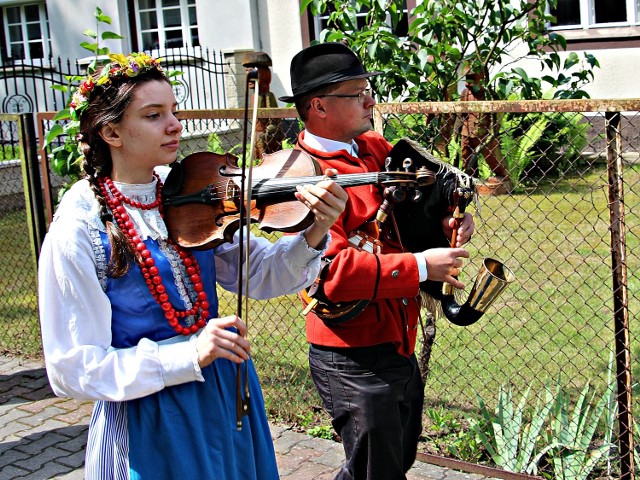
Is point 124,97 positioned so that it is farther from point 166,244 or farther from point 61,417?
point 61,417

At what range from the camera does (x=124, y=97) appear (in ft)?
8.02

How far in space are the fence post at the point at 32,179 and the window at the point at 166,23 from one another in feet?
30.8

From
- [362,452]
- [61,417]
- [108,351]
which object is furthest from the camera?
[61,417]

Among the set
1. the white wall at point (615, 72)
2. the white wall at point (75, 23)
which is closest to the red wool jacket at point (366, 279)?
the white wall at point (615, 72)

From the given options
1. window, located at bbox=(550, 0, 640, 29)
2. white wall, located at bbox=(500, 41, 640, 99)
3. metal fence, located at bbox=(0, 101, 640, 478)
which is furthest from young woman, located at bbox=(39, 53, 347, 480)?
window, located at bbox=(550, 0, 640, 29)

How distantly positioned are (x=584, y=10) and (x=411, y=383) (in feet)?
31.9

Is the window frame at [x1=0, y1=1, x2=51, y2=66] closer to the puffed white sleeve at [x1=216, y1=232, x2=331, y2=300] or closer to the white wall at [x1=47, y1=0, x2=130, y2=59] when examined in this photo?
the white wall at [x1=47, y1=0, x2=130, y2=59]

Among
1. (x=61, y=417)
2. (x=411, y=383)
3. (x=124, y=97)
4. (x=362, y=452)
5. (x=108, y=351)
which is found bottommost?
(x=61, y=417)

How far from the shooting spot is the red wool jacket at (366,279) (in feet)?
10.3

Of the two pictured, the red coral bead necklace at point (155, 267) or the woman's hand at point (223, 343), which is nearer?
the woman's hand at point (223, 343)

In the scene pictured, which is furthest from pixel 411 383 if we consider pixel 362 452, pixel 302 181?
pixel 302 181

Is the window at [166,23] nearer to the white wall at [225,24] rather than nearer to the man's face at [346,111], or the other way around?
the white wall at [225,24]

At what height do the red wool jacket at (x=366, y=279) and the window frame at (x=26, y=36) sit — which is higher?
the window frame at (x=26, y=36)

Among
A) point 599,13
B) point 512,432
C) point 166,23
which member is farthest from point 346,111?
point 166,23
